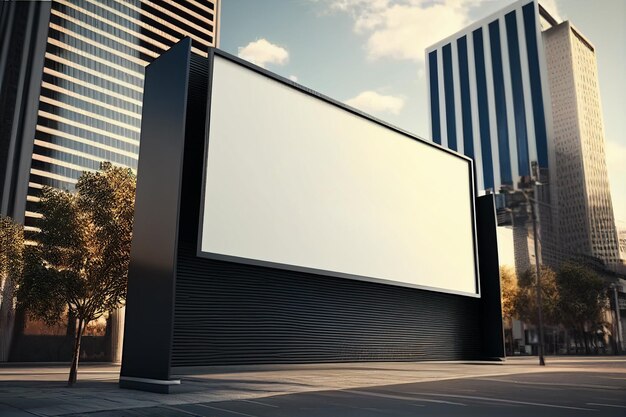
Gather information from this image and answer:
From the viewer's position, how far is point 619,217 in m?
72.3

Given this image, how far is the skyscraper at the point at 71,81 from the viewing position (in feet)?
220

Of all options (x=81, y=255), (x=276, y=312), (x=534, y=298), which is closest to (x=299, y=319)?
(x=276, y=312)

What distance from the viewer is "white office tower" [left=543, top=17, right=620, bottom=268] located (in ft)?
232

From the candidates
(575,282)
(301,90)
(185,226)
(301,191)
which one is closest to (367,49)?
(301,90)

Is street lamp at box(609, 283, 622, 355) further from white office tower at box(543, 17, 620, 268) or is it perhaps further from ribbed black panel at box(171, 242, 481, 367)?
ribbed black panel at box(171, 242, 481, 367)

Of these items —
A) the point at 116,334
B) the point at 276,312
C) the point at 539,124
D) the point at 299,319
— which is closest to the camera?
the point at 276,312

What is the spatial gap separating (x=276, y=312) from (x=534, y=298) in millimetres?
41685

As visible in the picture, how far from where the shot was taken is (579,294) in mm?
52406

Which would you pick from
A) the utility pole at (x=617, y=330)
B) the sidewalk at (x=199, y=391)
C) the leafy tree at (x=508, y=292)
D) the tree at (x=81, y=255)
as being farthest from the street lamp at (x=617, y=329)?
the tree at (x=81, y=255)

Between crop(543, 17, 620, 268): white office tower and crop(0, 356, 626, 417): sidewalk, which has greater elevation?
crop(543, 17, 620, 268): white office tower

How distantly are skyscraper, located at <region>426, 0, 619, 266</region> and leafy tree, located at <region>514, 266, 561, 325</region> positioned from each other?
54.4ft

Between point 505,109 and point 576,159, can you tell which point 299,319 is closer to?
point 505,109

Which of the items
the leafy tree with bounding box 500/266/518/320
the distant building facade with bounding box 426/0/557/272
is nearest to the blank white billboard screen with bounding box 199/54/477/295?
the leafy tree with bounding box 500/266/518/320

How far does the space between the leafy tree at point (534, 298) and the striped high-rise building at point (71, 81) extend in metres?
50.2
